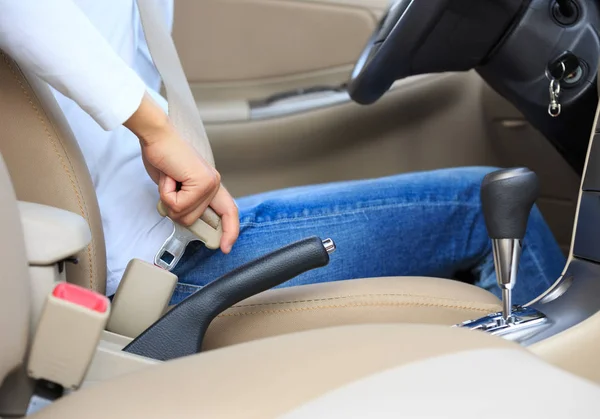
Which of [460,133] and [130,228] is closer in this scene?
[130,228]

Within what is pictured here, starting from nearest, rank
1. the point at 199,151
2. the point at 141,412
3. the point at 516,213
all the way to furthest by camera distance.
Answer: the point at 141,412, the point at 516,213, the point at 199,151

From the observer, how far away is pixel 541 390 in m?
0.42

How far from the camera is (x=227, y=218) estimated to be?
0.78 m

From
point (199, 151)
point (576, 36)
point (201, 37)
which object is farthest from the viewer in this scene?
point (201, 37)

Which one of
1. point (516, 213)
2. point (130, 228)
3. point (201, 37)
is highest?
point (201, 37)

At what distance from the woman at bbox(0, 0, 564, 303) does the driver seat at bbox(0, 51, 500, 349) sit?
0.10ft

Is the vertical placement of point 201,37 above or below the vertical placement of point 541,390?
above

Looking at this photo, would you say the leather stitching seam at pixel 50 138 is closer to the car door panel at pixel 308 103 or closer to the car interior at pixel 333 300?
the car interior at pixel 333 300

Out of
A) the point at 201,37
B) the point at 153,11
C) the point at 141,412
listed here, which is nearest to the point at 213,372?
the point at 141,412

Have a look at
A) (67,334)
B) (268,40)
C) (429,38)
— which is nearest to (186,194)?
(67,334)

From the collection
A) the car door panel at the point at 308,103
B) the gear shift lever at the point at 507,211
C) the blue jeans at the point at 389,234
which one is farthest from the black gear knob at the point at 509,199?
the car door panel at the point at 308,103

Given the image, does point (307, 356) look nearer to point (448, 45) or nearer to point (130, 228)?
point (130, 228)

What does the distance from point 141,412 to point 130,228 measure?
0.41m

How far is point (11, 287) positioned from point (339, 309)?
0.34 metres
